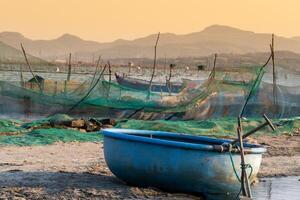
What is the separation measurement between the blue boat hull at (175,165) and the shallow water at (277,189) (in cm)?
86

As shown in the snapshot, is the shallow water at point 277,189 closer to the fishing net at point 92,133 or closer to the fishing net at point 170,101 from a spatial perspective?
the fishing net at point 92,133

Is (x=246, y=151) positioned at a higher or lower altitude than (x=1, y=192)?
higher

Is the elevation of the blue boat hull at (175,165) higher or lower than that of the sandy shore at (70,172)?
higher

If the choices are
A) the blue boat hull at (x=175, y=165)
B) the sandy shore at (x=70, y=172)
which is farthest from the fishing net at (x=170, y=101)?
the blue boat hull at (x=175, y=165)

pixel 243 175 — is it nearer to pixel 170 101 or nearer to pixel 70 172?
pixel 70 172

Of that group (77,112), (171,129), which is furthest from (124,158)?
(77,112)

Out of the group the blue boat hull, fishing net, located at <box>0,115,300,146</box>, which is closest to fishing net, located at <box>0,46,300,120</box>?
fishing net, located at <box>0,115,300,146</box>

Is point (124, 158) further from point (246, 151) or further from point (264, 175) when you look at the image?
point (264, 175)

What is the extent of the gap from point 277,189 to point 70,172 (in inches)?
111

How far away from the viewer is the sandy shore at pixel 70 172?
25.2 ft

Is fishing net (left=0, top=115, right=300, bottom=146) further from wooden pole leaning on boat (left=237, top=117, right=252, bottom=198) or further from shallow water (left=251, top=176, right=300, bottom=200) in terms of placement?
wooden pole leaning on boat (left=237, top=117, right=252, bottom=198)

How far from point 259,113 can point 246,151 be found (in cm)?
1289

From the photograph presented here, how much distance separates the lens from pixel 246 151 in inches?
304

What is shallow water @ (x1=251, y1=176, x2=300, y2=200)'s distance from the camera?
8789 mm
